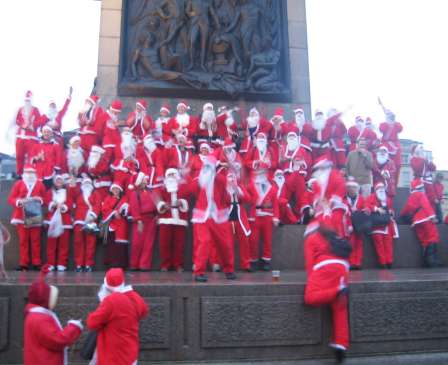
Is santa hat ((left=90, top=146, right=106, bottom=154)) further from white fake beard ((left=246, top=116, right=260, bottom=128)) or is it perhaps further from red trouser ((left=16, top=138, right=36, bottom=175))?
white fake beard ((left=246, top=116, right=260, bottom=128))

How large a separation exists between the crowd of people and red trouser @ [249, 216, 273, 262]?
0.06 feet

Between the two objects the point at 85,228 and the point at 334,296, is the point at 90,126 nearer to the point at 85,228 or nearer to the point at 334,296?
the point at 85,228

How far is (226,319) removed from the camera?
19.7ft

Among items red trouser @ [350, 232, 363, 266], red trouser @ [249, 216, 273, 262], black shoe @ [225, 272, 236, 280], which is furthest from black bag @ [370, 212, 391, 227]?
black shoe @ [225, 272, 236, 280]

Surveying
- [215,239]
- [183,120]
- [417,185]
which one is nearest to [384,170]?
[417,185]

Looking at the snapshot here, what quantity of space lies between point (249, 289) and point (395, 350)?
205 centimetres

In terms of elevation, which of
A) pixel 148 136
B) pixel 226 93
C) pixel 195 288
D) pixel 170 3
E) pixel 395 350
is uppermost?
pixel 170 3

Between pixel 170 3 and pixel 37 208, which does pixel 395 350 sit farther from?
pixel 170 3

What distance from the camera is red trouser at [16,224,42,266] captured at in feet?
30.0

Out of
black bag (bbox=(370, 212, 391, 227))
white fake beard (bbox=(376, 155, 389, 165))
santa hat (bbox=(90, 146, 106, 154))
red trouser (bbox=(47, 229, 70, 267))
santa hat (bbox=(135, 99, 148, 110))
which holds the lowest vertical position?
red trouser (bbox=(47, 229, 70, 267))

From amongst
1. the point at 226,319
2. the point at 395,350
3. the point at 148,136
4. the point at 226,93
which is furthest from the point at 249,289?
the point at 226,93

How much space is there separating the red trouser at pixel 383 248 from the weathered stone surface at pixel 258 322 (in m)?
4.31

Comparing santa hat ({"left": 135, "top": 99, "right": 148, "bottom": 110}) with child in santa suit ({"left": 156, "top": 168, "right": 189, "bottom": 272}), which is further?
santa hat ({"left": 135, "top": 99, "right": 148, "bottom": 110})

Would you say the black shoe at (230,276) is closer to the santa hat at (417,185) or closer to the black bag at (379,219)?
the black bag at (379,219)
